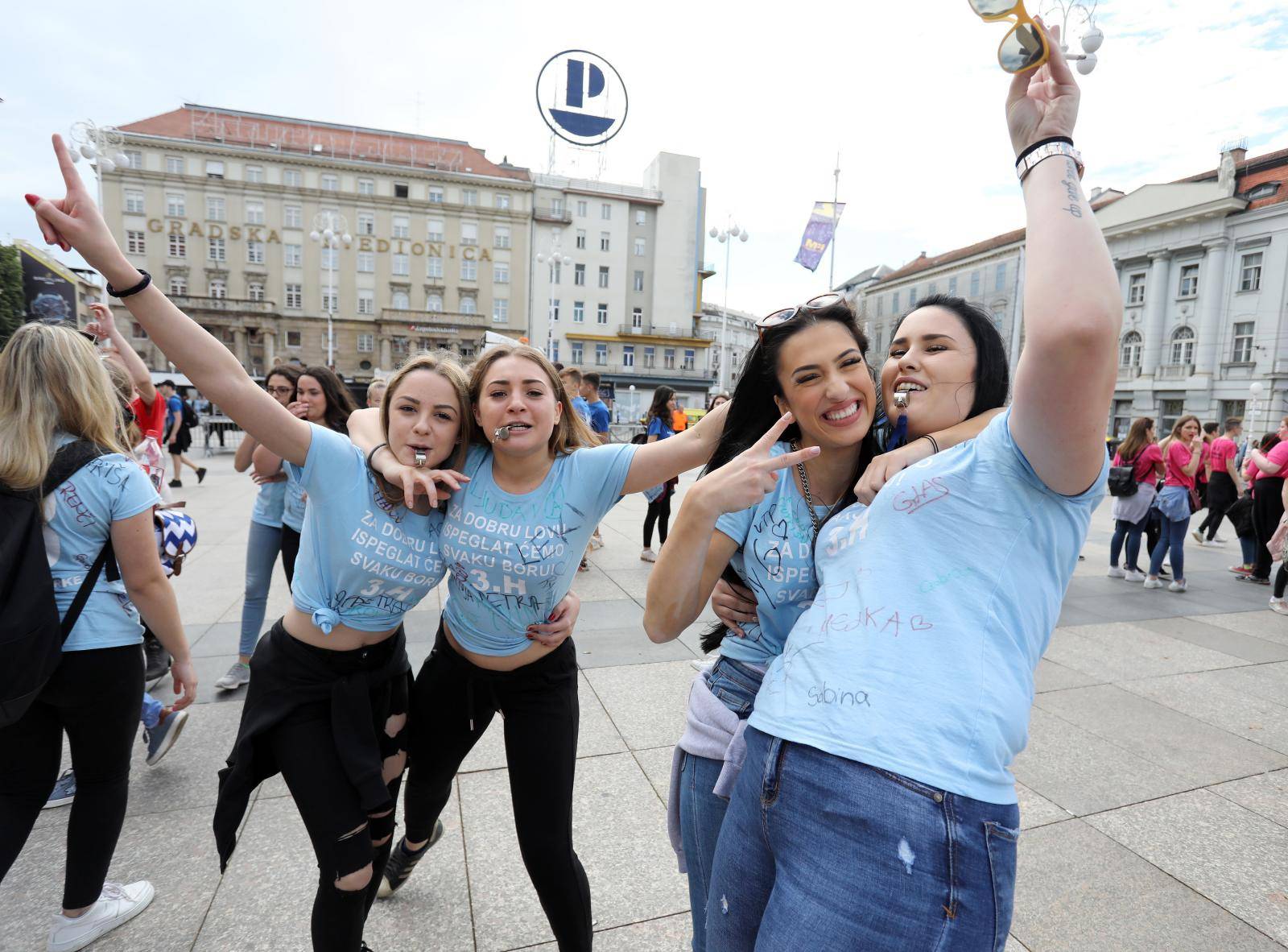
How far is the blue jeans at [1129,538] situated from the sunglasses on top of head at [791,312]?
804 centimetres

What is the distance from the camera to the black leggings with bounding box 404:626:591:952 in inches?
80.8

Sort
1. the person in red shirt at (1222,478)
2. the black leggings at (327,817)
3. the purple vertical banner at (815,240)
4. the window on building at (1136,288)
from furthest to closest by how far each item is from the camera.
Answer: the window on building at (1136,288) → the purple vertical banner at (815,240) → the person in red shirt at (1222,478) → the black leggings at (327,817)

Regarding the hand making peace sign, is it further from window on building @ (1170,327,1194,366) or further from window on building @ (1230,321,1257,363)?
window on building @ (1170,327,1194,366)

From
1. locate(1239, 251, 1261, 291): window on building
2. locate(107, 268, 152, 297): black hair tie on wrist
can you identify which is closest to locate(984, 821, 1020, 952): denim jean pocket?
locate(107, 268, 152, 297): black hair tie on wrist

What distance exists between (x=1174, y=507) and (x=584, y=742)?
7577mm

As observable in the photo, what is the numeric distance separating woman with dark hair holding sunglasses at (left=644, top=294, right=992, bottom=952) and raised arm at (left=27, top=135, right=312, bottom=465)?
3.95 feet

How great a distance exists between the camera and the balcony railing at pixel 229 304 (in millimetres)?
46994

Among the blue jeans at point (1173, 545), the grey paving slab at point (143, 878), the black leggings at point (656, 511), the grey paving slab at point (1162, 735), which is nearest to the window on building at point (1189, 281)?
the blue jeans at point (1173, 545)

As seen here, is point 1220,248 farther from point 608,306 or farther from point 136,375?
point 136,375

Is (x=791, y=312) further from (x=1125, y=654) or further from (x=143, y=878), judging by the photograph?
(x=1125, y=654)

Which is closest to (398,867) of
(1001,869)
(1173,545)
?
(1001,869)

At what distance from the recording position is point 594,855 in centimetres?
274

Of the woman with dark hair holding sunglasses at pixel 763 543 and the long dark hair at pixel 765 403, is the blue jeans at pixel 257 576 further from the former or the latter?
the woman with dark hair holding sunglasses at pixel 763 543

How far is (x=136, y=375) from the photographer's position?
152 inches
